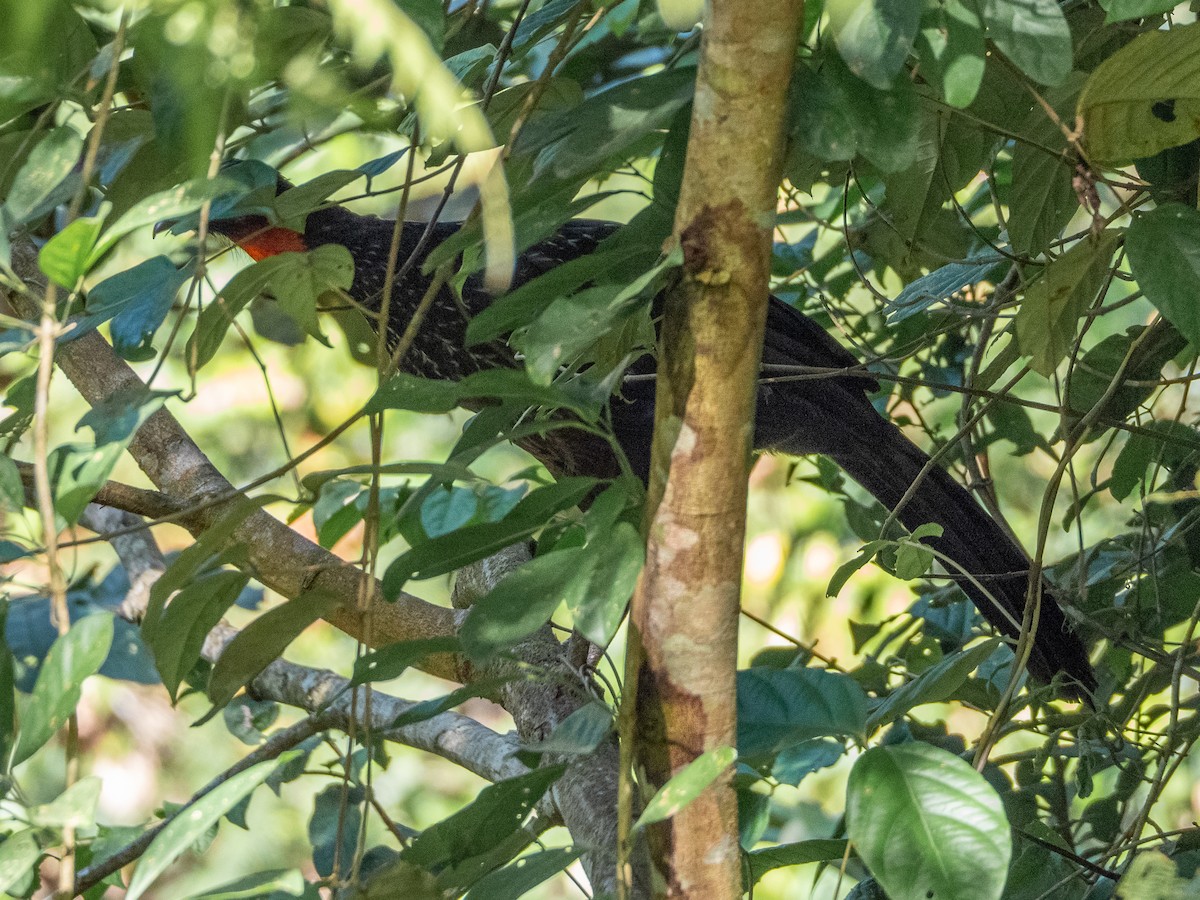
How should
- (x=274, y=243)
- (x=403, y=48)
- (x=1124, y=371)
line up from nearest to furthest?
(x=403, y=48) → (x=1124, y=371) → (x=274, y=243)

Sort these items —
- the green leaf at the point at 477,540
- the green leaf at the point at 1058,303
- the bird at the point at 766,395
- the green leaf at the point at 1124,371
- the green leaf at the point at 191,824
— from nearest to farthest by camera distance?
the green leaf at the point at 191,824, the green leaf at the point at 477,540, the green leaf at the point at 1058,303, the green leaf at the point at 1124,371, the bird at the point at 766,395

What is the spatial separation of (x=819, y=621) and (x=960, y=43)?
6.97 ft

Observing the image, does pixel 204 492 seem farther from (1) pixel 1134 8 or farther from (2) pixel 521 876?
(1) pixel 1134 8

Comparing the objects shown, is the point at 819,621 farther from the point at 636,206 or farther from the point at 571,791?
the point at 571,791

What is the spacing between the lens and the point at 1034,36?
700mm

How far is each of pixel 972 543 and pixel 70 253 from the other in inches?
57.8

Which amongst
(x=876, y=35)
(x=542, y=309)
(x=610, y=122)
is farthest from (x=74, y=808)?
(x=876, y=35)

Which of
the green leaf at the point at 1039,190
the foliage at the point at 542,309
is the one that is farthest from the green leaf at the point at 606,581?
the green leaf at the point at 1039,190

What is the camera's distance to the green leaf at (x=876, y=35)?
646mm

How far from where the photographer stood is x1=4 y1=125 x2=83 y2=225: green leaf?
72 centimetres

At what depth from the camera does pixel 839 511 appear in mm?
2789

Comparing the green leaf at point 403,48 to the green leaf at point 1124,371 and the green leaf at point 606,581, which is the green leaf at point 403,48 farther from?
the green leaf at point 1124,371

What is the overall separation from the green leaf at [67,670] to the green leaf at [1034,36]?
614mm

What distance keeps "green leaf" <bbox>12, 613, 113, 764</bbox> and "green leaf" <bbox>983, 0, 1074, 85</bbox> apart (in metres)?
0.61
